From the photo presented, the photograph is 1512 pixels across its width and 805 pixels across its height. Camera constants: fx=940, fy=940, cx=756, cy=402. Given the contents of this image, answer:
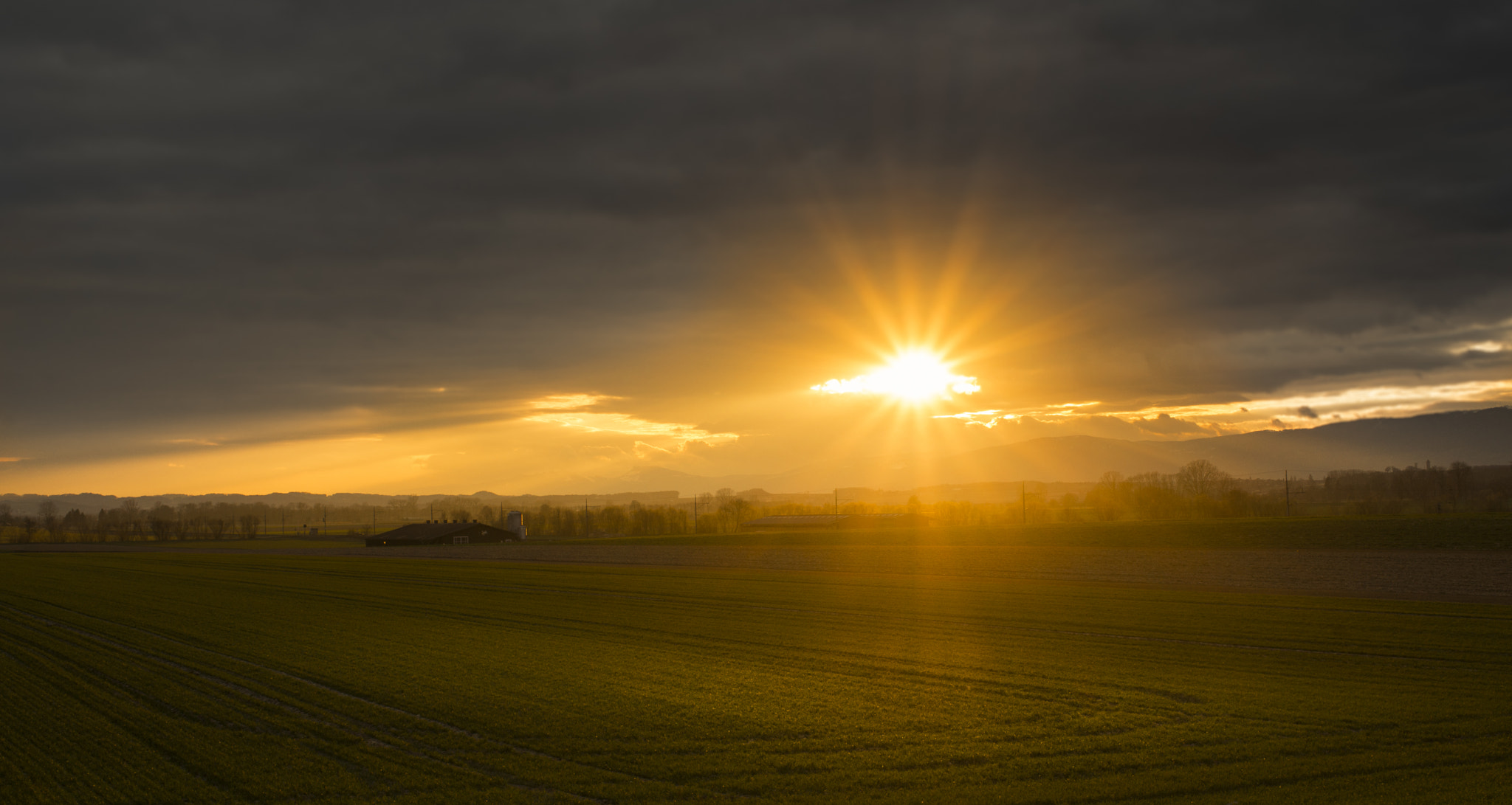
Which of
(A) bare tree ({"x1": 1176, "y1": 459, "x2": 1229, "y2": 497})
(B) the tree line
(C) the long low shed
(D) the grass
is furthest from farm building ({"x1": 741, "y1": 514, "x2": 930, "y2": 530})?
(A) bare tree ({"x1": 1176, "y1": 459, "x2": 1229, "y2": 497})

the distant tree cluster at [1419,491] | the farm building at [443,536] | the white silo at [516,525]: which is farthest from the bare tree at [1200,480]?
the farm building at [443,536]

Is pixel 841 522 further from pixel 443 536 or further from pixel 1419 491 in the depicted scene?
pixel 1419 491

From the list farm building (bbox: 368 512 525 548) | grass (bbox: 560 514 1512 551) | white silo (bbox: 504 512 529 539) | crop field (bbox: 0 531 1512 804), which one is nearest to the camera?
crop field (bbox: 0 531 1512 804)

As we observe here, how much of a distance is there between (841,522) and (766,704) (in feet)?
352

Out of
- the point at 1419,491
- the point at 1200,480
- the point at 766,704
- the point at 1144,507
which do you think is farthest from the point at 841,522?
the point at 766,704

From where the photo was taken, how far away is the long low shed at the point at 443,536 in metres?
123

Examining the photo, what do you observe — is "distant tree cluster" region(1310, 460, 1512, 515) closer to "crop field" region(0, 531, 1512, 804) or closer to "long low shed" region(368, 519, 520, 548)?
"crop field" region(0, 531, 1512, 804)

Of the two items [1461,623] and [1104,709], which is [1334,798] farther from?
[1461,623]

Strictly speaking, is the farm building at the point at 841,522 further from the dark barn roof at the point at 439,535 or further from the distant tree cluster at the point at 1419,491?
the distant tree cluster at the point at 1419,491

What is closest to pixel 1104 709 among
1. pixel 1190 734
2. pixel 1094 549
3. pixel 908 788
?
pixel 1190 734

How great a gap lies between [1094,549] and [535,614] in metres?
44.5

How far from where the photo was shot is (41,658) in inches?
870

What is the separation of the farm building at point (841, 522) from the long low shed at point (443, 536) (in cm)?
3612

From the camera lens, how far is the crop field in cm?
1155
